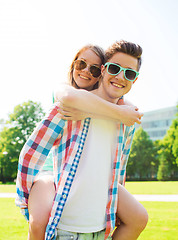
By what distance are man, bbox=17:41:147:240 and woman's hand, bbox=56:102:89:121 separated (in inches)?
2.2

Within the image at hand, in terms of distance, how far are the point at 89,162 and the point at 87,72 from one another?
0.78 meters

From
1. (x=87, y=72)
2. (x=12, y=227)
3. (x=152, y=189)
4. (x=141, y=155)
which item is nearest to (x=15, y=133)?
(x=141, y=155)

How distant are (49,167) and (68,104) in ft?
2.01

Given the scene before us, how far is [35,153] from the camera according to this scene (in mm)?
2086

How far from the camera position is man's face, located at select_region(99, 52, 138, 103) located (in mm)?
2145

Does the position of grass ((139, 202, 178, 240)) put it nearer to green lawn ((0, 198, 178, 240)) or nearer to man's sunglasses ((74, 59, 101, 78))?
green lawn ((0, 198, 178, 240))

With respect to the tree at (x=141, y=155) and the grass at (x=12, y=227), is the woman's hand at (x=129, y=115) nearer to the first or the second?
the grass at (x=12, y=227)

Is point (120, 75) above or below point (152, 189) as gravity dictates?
above

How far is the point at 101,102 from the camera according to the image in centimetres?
200

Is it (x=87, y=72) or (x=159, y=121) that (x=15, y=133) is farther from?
(x=159, y=121)

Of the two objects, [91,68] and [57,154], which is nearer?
[57,154]

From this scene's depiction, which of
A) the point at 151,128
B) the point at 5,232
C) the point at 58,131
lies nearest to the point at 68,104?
the point at 58,131

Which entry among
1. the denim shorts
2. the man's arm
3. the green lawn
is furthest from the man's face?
the green lawn

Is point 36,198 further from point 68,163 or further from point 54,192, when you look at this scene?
point 68,163
